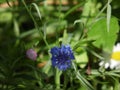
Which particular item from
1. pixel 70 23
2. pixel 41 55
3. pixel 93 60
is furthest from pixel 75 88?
pixel 70 23

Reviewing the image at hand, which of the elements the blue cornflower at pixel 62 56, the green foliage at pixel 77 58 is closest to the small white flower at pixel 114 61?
the green foliage at pixel 77 58

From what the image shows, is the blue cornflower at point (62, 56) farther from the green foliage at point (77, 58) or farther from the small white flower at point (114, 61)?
the small white flower at point (114, 61)

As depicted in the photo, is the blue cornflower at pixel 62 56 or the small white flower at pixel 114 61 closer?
the blue cornflower at pixel 62 56

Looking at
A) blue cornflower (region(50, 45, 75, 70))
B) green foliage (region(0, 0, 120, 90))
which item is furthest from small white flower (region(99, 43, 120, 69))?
blue cornflower (region(50, 45, 75, 70))

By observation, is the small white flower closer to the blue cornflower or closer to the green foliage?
the green foliage

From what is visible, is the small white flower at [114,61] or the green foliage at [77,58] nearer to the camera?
the green foliage at [77,58]

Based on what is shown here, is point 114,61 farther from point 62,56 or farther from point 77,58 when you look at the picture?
point 62,56

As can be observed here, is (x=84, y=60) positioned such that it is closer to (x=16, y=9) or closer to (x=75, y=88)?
(x=75, y=88)

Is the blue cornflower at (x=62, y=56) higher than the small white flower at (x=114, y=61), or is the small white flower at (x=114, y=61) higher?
the blue cornflower at (x=62, y=56)
